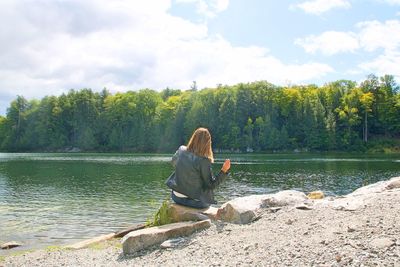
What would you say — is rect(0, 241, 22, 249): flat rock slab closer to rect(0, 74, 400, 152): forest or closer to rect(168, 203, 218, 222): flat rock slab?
rect(168, 203, 218, 222): flat rock slab

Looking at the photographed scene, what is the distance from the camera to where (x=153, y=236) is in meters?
10.7

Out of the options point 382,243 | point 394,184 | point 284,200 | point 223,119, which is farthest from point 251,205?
point 223,119

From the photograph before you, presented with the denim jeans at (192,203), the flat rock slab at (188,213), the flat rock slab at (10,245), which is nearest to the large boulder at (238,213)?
the flat rock slab at (188,213)

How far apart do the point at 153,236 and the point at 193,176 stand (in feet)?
6.52

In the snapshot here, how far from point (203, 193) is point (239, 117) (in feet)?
402

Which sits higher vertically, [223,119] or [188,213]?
[223,119]

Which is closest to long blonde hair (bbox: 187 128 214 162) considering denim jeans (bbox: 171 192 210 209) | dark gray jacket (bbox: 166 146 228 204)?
dark gray jacket (bbox: 166 146 228 204)

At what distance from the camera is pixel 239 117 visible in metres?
134

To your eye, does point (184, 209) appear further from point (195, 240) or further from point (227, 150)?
point (227, 150)

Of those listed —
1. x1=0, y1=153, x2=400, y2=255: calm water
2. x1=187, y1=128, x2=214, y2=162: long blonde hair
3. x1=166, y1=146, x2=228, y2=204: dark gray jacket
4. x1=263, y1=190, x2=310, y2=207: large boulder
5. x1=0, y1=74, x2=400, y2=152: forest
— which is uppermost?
x1=0, y1=74, x2=400, y2=152: forest

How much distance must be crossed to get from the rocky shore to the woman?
0.99m

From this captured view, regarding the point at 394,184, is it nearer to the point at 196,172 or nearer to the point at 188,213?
the point at 196,172

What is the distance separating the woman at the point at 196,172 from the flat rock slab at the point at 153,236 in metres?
1.04

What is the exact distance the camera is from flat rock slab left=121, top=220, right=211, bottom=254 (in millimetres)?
10742
